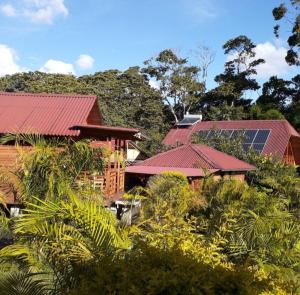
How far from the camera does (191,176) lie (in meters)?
22.2

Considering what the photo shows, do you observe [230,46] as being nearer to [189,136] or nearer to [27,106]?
[189,136]

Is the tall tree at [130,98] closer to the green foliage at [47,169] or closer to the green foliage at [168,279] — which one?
the green foliage at [47,169]

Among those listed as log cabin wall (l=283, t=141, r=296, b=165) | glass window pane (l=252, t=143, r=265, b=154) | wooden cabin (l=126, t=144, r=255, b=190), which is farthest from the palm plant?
log cabin wall (l=283, t=141, r=296, b=165)

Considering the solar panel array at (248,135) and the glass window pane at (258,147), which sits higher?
the solar panel array at (248,135)

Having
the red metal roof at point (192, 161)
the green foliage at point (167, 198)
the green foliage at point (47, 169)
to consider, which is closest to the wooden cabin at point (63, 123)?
the green foliage at point (167, 198)

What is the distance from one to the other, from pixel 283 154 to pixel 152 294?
29588 mm

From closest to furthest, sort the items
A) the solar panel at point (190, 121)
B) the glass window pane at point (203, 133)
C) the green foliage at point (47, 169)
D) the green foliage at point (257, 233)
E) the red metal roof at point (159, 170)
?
1. the green foliage at point (257, 233)
2. the green foliage at point (47, 169)
3. the red metal roof at point (159, 170)
4. the glass window pane at point (203, 133)
5. the solar panel at point (190, 121)

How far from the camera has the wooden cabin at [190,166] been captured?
23.0 metres

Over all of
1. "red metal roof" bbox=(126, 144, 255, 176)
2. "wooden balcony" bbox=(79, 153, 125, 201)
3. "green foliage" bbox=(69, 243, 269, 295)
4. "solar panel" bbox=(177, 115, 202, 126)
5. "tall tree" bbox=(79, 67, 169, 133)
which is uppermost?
"tall tree" bbox=(79, 67, 169, 133)

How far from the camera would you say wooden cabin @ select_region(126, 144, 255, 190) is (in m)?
23.0

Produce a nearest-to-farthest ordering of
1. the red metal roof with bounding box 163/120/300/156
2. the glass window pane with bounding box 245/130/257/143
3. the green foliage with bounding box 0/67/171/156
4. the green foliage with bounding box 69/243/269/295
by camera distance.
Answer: the green foliage with bounding box 69/243/269/295
the red metal roof with bounding box 163/120/300/156
the glass window pane with bounding box 245/130/257/143
the green foliage with bounding box 0/67/171/156

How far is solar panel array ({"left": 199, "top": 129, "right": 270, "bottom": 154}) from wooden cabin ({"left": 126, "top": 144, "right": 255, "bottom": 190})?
19.9ft

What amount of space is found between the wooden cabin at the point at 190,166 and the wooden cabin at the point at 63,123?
350cm

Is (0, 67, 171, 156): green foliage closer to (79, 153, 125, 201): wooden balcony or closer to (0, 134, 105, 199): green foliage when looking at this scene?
(79, 153, 125, 201): wooden balcony
